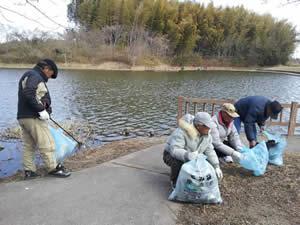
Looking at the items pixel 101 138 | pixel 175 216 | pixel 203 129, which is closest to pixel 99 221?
pixel 175 216

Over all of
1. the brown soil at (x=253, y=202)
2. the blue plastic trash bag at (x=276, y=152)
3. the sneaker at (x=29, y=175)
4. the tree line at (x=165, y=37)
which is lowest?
the sneaker at (x=29, y=175)

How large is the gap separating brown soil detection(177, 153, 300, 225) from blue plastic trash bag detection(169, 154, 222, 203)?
100mm

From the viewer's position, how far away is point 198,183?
9.71 ft

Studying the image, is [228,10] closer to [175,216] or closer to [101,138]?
[101,138]

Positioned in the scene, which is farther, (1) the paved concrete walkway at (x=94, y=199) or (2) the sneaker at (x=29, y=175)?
(2) the sneaker at (x=29, y=175)

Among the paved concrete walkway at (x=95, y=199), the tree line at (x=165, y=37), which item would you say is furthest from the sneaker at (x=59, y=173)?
the tree line at (x=165, y=37)

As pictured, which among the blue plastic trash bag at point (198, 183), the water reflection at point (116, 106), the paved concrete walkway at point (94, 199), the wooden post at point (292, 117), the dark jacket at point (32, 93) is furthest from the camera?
the water reflection at point (116, 106)

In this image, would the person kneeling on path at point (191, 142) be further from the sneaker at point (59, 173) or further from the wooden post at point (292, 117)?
the wooden post at point (292, 117)

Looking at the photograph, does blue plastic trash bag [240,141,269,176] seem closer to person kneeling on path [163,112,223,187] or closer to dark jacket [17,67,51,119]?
person kneeling on path [163,112,223,187]

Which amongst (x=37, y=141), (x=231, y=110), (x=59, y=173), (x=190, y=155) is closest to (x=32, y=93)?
(x=37, y=141)

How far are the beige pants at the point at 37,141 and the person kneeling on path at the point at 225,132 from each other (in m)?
2.24

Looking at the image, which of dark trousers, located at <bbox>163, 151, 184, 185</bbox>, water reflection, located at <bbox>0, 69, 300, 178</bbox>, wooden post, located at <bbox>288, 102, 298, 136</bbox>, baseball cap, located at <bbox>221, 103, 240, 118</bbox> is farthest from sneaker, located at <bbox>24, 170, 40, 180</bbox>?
wooden post, located at <bbox>288, 102, 298, 136</bbox>

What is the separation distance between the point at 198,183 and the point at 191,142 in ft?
1.71

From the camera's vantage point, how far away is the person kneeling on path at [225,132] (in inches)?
153
